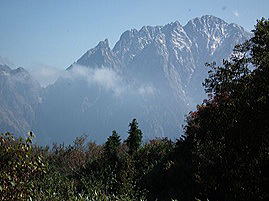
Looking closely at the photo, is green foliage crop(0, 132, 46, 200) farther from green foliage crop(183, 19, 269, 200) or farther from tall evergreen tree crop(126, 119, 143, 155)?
tall evergreen tree crop(126, 119, 143, 155)

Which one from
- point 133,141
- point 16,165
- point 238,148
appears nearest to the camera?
point 16,165

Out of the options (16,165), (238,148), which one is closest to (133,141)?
(238,148)

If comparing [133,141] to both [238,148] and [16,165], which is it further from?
[16,165]

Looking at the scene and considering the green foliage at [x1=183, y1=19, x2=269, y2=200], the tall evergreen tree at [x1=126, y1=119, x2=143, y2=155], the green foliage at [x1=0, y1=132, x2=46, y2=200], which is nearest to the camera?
the green foliage at [x1=0, y1=132, x2=46, y2=200]

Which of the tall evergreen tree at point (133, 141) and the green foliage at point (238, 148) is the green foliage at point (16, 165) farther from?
the tall evergreen tree at point (133, 141)

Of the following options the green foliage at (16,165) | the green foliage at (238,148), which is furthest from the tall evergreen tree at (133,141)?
the green foliage at (16,165)

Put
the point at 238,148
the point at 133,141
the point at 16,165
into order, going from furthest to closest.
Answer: the point at 133,141 < the point at 238,148 < the point at 16,165

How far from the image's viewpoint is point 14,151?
7121 millimetres

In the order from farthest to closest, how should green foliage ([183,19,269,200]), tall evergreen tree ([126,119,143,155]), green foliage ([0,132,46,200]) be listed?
tall evergreen tree ([126,119,143,155]), green foliage ([183,19,269,200]), green foliage ([0,132,46,200])

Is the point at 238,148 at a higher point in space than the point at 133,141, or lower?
lower

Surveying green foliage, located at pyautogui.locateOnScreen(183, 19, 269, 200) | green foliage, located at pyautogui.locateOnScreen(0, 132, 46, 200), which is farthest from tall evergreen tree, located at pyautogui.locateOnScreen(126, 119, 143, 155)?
green foliage, located at pyautogui.locateOnScreen(0, 132, 46, 200)

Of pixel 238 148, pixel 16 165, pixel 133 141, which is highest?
pixel 133 141

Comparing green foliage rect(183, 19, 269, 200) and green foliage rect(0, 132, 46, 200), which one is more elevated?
green foliage rect(183, 19, 269, 200)

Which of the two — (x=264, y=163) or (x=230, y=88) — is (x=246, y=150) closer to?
(x=264, y=163)
